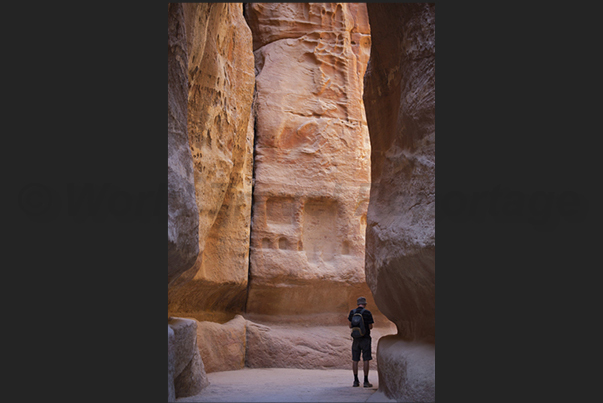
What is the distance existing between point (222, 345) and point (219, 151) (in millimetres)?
3713

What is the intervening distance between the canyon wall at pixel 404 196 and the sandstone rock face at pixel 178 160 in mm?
1987

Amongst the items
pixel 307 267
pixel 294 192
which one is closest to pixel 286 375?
pixel 307 267

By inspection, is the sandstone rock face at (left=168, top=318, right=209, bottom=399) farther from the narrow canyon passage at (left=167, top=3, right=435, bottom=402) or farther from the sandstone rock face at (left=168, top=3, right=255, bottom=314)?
the sandstone rock face at (left=168, top=3, right=255, bottom=314)

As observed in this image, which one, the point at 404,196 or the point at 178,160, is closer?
the point at 178,160

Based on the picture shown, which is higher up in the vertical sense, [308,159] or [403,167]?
[308,159]

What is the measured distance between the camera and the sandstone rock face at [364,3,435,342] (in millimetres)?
4480

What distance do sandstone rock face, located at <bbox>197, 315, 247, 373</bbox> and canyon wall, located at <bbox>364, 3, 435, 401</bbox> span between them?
4501mm

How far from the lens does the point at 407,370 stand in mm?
4434

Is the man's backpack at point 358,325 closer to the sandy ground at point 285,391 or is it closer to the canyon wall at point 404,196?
the canyon wall at point 404,196

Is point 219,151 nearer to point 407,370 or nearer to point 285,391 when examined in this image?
point 285,391

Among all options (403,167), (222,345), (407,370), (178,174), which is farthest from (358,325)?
(222,345)

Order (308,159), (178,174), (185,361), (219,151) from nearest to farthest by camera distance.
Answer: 1. (178,174)
2. (185,361)
3. (219,151)
4. (308,159)

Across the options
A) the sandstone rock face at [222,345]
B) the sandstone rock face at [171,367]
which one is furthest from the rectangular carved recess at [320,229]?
the sandstone rock face at [171,367]

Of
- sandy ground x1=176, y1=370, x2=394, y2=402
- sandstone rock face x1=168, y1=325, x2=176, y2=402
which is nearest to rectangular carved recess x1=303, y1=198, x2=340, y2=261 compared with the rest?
sandy ground x1=176, y1=370, x2=394, y2=402
